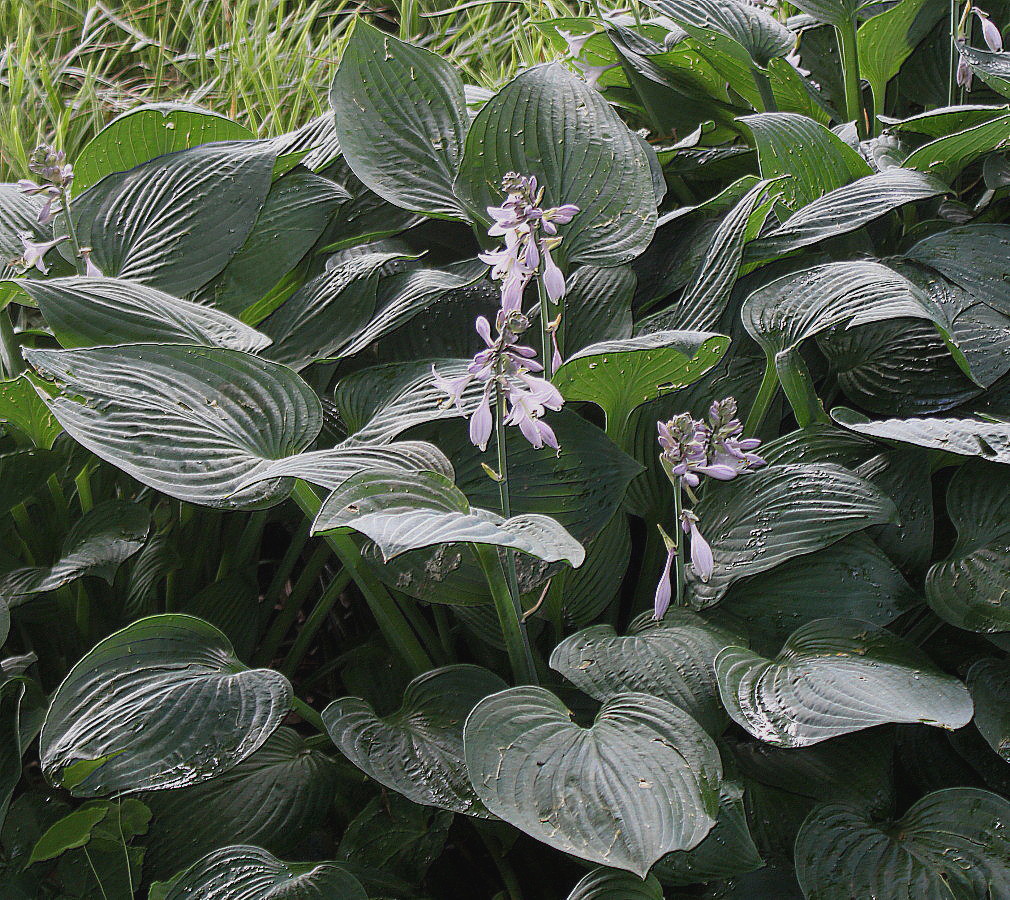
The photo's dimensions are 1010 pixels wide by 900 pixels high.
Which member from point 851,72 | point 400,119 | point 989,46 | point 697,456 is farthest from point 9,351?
point 989,46

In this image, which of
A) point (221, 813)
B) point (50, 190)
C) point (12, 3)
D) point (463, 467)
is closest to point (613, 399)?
point (463, 467)

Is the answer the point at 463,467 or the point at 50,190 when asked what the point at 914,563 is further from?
the point at 50,190

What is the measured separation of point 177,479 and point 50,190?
0.58 metres

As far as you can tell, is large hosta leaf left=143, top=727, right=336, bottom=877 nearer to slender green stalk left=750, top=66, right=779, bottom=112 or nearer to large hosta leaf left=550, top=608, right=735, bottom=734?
large hosta leaf left=550, top=608, right=735, bottom=734

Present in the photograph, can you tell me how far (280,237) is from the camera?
142cm

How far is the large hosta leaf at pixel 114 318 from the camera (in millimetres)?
1114

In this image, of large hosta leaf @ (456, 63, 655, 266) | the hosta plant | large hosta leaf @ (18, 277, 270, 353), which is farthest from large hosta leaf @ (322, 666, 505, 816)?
large hosta leaf @ (456, 63, 655, 266)

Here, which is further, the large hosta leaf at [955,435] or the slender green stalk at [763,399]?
the slender green stalk at [763,399]

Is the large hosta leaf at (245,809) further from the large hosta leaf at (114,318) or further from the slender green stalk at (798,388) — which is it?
the slender green stalk at (798,388)

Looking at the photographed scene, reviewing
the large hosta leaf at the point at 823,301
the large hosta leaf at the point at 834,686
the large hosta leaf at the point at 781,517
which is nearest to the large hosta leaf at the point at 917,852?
the large hosta leaf at the point at 834,686

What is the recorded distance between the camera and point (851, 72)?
173cm

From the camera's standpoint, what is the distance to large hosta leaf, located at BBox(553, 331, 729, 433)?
95 centimetres

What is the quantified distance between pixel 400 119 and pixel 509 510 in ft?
2.20

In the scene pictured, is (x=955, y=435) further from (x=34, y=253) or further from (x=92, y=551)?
(x=34, y=253)
